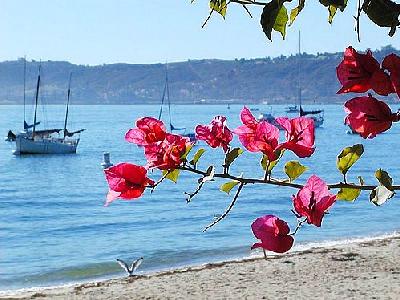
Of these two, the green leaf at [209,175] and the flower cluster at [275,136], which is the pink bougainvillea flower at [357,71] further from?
the green leaf at [209,175]

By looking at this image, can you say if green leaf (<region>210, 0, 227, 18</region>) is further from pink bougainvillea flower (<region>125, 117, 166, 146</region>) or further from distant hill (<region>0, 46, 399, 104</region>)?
distant hill (<region>0, 46, 399, 104</region>)

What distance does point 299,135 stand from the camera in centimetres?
111

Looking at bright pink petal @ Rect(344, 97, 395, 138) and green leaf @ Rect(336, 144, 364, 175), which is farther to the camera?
green leaf @ Rect(336, 144, 364, 175)

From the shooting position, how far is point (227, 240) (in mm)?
22953

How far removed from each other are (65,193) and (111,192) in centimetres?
3914

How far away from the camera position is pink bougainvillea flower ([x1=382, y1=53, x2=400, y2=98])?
3.26ft

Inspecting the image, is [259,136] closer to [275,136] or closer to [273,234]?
[275,136]

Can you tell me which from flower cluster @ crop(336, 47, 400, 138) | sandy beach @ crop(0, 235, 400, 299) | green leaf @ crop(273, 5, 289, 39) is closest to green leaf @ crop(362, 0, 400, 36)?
flower cluster @ crop(336, 47, 400, 138)

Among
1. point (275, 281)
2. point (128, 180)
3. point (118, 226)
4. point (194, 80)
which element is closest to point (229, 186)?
point (128, 180)

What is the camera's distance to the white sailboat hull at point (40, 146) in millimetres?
57188

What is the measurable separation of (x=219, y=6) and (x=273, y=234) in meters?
0.38

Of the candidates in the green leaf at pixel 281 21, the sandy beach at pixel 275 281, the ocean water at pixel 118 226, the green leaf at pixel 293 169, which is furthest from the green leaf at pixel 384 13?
the ocean water at pixel 118 226

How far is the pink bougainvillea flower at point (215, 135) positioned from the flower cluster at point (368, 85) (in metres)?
0.23

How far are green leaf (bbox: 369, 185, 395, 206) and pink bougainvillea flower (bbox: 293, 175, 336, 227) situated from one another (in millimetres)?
51
